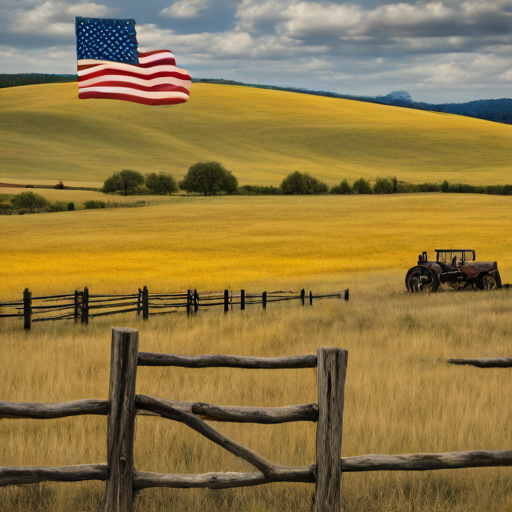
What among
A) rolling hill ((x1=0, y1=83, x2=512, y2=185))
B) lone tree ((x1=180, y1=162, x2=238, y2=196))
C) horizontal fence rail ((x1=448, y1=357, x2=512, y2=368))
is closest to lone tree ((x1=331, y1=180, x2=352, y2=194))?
rolling hill ((x1=0, y1=83, x2=512, y2=185))

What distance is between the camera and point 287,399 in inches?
348

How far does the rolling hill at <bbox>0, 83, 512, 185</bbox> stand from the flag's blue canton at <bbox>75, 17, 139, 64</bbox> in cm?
7367

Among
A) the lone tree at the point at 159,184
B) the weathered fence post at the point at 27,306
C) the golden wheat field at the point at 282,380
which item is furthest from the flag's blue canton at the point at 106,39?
the lone tree at the point at 159,184

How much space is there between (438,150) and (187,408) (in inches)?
4628

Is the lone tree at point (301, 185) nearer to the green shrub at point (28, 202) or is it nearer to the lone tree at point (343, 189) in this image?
the lone tree at point (343, 189)

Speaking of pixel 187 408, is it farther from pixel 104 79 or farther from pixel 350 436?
pixel 104 79

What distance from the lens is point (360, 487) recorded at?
5828 mm

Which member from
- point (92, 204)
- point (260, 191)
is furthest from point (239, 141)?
point (92, 204)

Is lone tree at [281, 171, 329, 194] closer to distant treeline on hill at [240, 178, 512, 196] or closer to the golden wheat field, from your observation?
distant treeline on hill at [240, 178, 512, 196]

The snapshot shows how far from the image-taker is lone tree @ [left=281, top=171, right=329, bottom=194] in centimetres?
8359

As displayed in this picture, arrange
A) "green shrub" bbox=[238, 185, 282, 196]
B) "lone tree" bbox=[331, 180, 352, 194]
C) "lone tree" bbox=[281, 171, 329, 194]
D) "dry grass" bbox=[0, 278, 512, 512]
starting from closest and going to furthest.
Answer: "dry grass" bbox=[0, 278, 512, 512], "green shrub" bbox=[238, 185, 282, 196], "lone tree" bbox=[281, 171, 329, 194], "lone tree" bbox=[331, 180, 352, 194]

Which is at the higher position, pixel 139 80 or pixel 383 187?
pixel 383 187

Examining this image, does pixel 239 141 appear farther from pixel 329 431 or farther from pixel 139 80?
pixel 329 431

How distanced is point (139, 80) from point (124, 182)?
6701 cm
